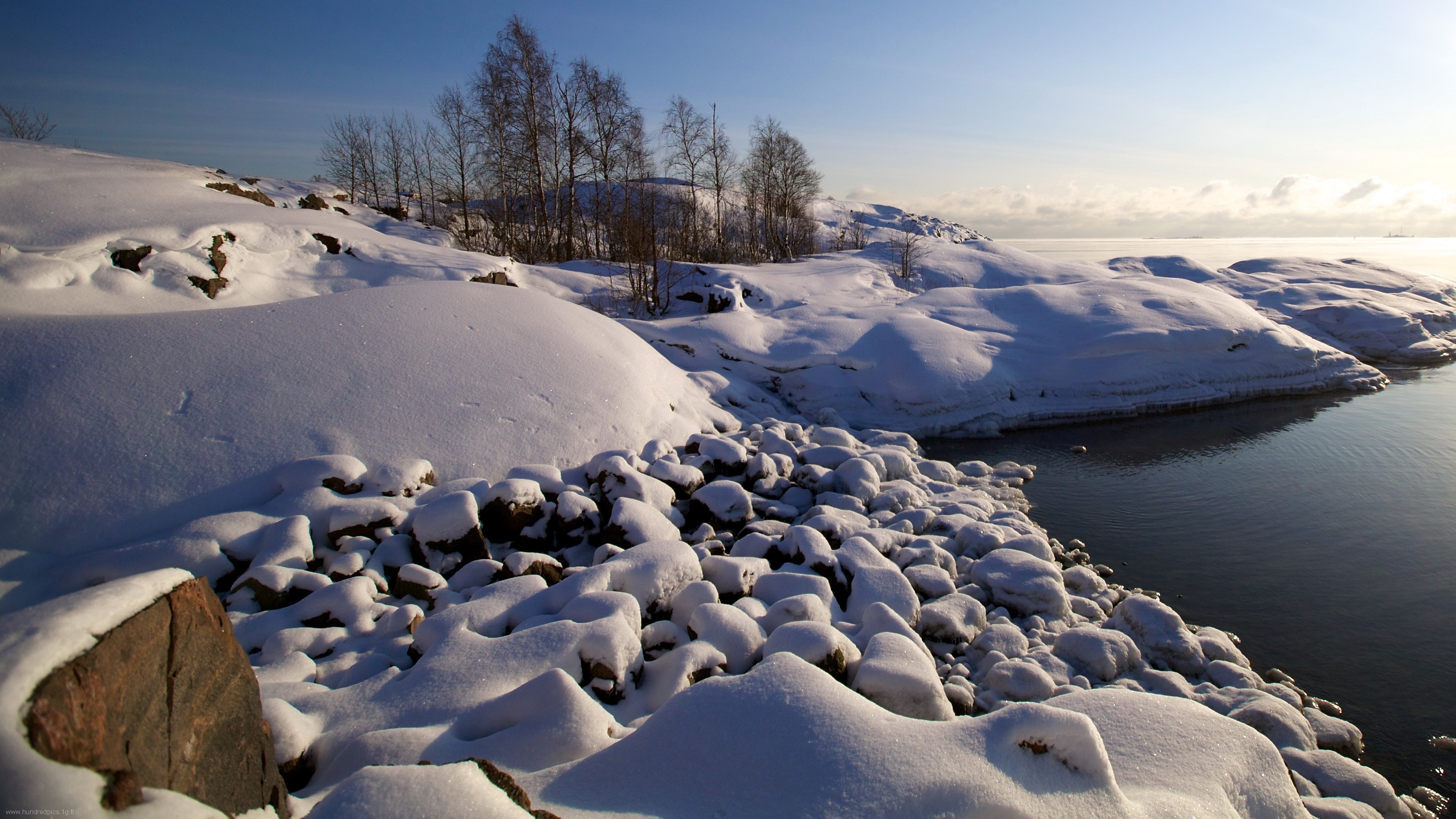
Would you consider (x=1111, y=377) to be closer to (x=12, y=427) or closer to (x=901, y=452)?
(x=901, y=452)

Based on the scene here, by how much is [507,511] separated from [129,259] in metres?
6.15

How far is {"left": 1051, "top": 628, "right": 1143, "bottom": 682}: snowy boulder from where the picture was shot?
13.5 feet

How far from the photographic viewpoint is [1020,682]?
3.86m

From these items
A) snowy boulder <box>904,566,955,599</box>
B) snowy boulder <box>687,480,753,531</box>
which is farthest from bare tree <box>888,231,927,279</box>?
snowy boulder <box>904,566,955,599</box>

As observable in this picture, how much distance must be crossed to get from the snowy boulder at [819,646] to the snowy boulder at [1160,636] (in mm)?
2188

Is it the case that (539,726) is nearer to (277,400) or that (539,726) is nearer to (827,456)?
(277,400)

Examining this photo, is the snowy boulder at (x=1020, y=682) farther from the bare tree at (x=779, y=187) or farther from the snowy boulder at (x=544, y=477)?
the bare tree at (x=779, y=187)

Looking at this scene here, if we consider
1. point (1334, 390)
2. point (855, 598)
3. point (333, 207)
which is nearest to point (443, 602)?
point (855, 598)

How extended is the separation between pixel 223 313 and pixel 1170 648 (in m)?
8.56

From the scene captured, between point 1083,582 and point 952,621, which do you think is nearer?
point 952,621

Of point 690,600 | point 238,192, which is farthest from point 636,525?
point 238,192

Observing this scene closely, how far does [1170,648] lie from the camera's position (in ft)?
14.1

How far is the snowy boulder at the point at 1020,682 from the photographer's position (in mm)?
3809

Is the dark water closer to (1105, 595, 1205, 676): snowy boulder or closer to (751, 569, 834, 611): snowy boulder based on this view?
(1105, 595, 1205, 676): snowy boulder
